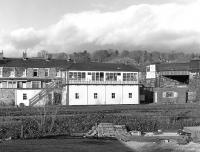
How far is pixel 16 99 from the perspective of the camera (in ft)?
242

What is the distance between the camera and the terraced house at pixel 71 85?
7188cm

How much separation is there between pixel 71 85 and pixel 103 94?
6186 mm

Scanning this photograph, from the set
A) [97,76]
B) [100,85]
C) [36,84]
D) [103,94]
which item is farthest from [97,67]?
[36,84]

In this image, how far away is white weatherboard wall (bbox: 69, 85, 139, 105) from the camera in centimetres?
7194

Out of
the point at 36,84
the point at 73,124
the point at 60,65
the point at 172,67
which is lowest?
the point at 73,124

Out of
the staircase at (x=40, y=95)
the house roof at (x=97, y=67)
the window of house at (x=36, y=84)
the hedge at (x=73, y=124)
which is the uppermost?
the house roof at (x=97, y=67)

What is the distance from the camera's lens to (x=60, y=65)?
84438mm

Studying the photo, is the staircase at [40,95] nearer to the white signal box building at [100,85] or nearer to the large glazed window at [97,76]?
the white signal box building at [100,85]

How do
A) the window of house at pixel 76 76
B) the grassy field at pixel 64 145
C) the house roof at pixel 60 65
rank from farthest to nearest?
the house roof at pixel 60 65 < the window of house at pixel 76 76 < the grassy field at pixel 64 145

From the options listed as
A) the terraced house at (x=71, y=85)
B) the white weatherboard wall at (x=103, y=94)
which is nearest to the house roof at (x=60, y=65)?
the terraced house at (x=71, y=85)

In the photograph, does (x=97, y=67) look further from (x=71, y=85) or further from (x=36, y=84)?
(x=36, y=84)

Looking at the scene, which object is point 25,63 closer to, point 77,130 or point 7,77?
point 7,77

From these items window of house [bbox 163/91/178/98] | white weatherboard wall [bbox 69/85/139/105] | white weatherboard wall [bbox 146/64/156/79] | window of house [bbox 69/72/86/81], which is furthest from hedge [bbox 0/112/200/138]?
white weatherboard wall [bbox 146/64/156/79]

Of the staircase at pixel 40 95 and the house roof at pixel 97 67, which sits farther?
the house roof at pixel 97 67
